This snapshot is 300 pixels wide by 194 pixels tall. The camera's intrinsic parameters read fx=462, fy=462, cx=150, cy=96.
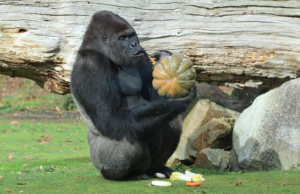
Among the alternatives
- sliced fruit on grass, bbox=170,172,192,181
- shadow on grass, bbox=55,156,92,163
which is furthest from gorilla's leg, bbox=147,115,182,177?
shadow on grass, bbox=55,156,92,163

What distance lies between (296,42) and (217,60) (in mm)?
1066

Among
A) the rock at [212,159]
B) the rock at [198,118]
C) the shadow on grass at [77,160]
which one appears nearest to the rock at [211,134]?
the rock at [198,118]

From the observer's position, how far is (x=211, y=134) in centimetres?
662

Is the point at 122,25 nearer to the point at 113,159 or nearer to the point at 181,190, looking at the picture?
the point at 113,159

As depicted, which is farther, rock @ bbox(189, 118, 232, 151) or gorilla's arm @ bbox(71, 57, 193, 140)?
rock @ bbox(189, 118, 232, 151)

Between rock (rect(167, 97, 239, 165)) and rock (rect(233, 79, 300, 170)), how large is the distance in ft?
3.39

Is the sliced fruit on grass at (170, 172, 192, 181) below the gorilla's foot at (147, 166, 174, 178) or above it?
above

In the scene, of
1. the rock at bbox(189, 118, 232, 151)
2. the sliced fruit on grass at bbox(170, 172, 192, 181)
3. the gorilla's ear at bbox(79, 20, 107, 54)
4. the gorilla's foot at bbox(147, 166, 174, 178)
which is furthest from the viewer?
the rock at bbox(189, 118, 232, 151)

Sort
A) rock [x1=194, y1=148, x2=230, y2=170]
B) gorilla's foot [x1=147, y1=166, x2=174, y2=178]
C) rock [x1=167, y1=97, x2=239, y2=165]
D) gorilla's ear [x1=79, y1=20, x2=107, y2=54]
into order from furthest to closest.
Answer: rock [x1=167, y1=97, x2=239, y2=165]
rock [x1=194, y1=148, x2=230, y2=170]
gorilla's foot [x1=147, y1=166, x2=174, y2=178]
gorilla's ear [x1=79, y1=20, x2=107, y2=54]

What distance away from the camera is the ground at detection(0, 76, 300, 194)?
441 cm

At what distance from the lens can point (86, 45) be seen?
202 inches

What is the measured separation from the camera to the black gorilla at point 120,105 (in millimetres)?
4816

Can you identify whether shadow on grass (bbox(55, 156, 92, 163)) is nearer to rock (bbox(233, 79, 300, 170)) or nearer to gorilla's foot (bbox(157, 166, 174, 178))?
gorilla's foot (bbox(157, 166, 174, 178))

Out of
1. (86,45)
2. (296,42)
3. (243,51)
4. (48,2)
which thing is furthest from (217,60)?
(48,2)
